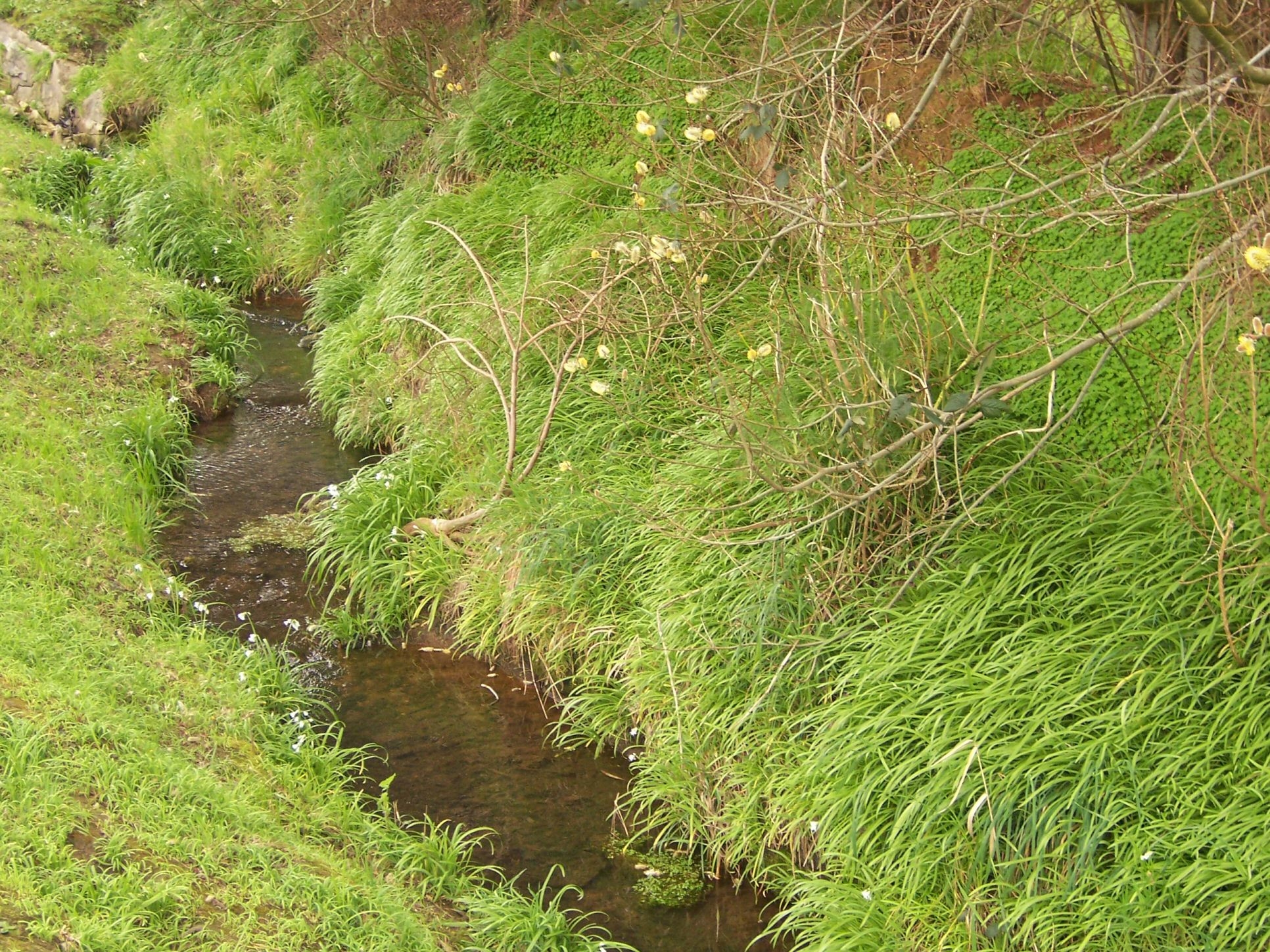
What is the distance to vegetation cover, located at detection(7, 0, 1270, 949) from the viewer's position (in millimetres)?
3766

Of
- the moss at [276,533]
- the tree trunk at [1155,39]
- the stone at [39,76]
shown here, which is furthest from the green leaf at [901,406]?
the stone at [39,76]

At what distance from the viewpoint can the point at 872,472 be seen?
15.1ft

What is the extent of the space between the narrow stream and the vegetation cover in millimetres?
168

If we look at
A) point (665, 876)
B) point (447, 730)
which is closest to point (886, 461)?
point (665, 876)

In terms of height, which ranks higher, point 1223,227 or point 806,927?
point 1223,227

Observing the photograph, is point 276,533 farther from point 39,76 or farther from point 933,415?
point 39,76

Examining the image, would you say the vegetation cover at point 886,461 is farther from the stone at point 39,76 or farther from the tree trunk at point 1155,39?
→ the stone at point 39,76

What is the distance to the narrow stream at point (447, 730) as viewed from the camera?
4.38 meters

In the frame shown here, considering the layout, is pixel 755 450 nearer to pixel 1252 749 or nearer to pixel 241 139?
pixel 1252 749

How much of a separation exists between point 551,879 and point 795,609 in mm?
1344

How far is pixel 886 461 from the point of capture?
4.68 metres

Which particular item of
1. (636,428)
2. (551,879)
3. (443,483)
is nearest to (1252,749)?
(551,879)

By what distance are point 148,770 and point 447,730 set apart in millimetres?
1389

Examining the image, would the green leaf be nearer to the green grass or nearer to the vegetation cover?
the vegetation cover
